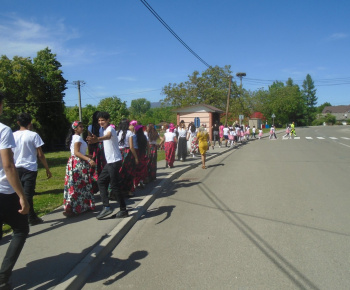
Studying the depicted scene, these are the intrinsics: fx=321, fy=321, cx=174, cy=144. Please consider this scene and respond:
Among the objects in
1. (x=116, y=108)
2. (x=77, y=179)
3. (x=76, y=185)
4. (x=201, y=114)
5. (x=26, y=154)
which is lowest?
(x=76, y=185)

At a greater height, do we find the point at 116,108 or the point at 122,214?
the point at 116,108

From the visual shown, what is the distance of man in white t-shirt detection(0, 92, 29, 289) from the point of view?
9.32ft

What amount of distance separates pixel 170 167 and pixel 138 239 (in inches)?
298

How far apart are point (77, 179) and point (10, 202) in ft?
8.39

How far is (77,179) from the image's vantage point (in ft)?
18.2

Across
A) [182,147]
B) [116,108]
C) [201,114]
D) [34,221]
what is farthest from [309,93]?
[34,221]

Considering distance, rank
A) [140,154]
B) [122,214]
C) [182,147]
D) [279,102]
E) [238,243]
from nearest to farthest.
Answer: [238,243] < [122,214] < [140,154] < [182,147] < [279,102]

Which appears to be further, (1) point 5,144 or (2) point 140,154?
(2) point 140,154

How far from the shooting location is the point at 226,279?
345 centimetres

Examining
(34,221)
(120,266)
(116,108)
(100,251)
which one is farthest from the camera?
(116,108)

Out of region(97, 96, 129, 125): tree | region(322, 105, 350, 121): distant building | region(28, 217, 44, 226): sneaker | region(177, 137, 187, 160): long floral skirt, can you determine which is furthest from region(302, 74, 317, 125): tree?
region(28, 217, 44, 226): sneaker

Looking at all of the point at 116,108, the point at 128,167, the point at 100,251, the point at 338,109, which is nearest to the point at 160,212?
the point at 128,167

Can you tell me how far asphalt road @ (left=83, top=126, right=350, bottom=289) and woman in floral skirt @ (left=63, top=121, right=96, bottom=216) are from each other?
1.10 metres

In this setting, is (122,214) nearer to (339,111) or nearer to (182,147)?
(182,147)
